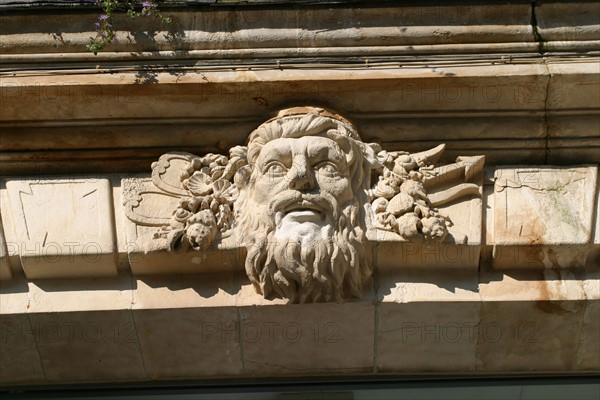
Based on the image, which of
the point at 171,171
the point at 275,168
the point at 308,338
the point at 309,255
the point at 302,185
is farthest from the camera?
the point at 171,171

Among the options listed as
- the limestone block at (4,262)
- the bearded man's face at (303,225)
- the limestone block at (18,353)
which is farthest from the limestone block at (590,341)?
the limestone block at (4,262)

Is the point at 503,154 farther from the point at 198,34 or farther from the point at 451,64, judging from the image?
the point at 198,34

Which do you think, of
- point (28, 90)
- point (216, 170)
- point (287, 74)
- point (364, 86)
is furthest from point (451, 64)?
point (28, 90)

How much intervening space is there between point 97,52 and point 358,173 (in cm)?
124

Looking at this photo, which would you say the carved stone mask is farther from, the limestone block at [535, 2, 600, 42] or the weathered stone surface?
the limestone block at [535, 2, 600, 42]

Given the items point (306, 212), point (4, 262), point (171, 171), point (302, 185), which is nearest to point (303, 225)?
point (306, 212)

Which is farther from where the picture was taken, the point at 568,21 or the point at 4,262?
the point at 568,21

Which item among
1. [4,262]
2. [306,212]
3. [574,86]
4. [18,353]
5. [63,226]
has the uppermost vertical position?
[574,86]

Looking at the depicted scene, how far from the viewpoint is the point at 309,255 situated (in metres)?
4.13

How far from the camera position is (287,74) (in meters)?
4.56

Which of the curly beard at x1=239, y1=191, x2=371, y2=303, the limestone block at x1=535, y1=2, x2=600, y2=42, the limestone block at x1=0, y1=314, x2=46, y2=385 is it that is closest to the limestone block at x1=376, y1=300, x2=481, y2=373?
the curly beard at x1=239, y1=191, x2=371, y2=303

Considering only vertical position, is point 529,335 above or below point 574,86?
below

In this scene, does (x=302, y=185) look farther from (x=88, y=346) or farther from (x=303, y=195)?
(x=88, y=346)

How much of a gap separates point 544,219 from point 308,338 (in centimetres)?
108
